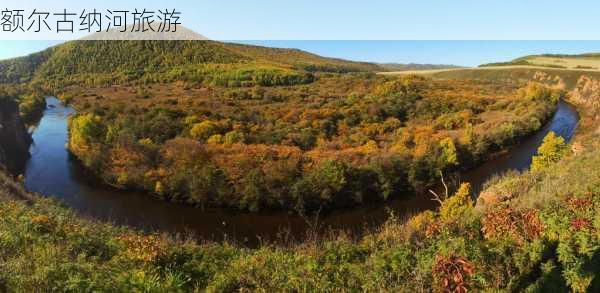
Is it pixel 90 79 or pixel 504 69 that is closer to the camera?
pixel 90 79

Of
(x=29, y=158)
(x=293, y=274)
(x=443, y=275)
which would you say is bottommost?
(x=29, y=158)

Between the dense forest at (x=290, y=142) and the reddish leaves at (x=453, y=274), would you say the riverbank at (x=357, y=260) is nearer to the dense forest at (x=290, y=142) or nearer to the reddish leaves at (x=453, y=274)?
the reddish leaves at (x=453, y=274)

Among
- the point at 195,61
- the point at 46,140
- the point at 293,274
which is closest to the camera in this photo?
the point at 293,274

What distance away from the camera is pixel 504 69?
11000 centimetres

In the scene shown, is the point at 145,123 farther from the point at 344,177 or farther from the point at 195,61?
the point at 195,61

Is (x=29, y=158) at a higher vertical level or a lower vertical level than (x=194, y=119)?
lower

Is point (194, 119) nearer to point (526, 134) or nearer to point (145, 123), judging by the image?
point (145, 123)

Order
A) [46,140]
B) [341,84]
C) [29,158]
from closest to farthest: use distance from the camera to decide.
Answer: [29,158]
[46,140]
[341,84]

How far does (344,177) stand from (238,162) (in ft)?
20.7

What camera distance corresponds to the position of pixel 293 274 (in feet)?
17.8

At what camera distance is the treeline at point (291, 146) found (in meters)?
21.1

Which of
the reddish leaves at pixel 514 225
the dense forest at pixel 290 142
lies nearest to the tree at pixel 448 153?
the dense forest at pixel 290 142

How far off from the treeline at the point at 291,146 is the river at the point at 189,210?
0.71 meters

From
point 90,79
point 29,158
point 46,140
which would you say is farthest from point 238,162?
point 90,79
